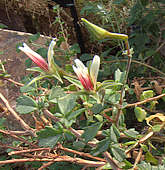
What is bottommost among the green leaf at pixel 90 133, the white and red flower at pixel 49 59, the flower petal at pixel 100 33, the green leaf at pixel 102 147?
the green leaf at pixel 102 147

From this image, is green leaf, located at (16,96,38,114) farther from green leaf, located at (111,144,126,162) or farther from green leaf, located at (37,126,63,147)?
green leaf, located at (111,144,126,162)

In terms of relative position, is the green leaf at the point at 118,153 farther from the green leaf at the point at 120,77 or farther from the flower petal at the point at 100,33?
the flower petal at the point at 100,33

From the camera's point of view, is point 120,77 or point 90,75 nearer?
point 90,75

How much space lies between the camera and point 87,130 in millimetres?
582

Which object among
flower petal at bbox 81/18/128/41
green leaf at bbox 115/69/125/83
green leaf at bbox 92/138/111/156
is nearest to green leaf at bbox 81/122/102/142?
green leaf at bbox 92/138/111/156

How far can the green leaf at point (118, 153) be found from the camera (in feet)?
1.92

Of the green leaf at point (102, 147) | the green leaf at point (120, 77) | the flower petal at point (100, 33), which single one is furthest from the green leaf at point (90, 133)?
the flower petal at point (100, 33)

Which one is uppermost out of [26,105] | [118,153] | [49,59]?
[49,59]

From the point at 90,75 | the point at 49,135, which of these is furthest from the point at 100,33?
the point at 49,135

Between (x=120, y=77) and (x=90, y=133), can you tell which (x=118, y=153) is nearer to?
(x=90, y=133)

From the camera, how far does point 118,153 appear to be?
1.96 ft

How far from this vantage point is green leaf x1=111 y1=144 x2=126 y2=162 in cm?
59

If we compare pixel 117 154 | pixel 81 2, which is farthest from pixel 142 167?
pixel 81 2

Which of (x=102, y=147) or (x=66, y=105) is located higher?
(x=66, y=105)
